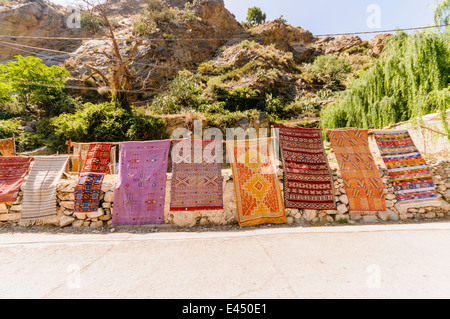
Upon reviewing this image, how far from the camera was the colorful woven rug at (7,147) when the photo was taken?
20.5ft

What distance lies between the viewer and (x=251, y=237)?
3.33 m

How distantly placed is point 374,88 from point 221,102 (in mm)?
10877

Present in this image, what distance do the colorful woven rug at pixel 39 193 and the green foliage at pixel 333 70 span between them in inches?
988

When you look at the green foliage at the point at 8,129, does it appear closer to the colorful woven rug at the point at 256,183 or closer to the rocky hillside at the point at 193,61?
the rocky hillside at the point at 193,61

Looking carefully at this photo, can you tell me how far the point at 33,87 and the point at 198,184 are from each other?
18787 millimetres

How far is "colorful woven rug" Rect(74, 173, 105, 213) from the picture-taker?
3.99 m

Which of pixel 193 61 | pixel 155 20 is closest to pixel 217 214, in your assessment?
pixel 193 61

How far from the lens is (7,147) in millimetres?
6359

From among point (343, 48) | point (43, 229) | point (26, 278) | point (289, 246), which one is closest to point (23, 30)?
point (43, 229)

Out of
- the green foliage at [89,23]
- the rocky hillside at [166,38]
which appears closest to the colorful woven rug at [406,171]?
the rocky hillside at [166,38]

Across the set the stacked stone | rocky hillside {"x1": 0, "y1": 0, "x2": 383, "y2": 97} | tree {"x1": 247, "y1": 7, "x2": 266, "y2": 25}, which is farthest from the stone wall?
tree {"x1": 247, "y1": 7, "x2": 266, "y2": 25}

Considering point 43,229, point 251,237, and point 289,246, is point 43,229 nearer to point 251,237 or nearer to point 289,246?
point 251,237

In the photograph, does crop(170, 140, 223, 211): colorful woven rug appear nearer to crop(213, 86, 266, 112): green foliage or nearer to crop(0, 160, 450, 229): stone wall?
crop(0, 160, 450, 229): stone wall

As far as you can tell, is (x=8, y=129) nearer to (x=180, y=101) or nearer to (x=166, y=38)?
(x=180, y=101)
